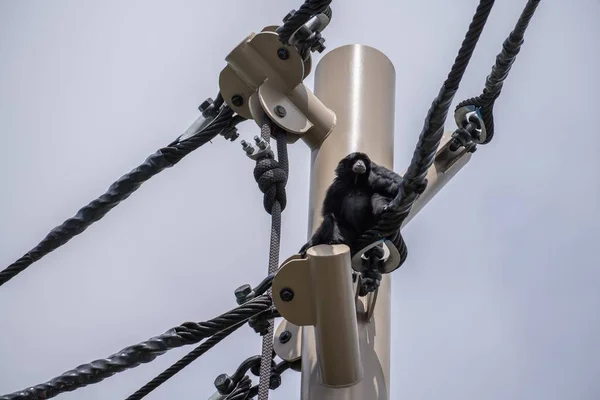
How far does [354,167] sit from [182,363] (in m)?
1.00

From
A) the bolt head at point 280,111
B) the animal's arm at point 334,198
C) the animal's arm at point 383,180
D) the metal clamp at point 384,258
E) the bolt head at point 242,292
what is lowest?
the bolt head at point 242,292

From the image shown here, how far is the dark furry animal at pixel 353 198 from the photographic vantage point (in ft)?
8.96

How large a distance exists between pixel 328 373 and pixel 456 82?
0.91m

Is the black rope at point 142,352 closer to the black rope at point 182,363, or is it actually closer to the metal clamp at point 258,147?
the black rope at point 182,363

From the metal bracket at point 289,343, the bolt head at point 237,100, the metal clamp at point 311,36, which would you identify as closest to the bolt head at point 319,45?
the metal clamp at point 311,36

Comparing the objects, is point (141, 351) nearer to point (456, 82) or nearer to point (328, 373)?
point (328, 373)

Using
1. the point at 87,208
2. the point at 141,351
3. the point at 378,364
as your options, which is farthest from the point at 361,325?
the point at 87,208

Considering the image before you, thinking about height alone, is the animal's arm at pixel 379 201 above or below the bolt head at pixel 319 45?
below

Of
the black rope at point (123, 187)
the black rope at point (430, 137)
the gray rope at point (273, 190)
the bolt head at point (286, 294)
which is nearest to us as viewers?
the black rope at point (430, 137)

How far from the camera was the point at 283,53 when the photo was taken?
282 cm

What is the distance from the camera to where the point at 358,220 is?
2.82 m

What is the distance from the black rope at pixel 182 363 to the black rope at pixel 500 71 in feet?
3.55

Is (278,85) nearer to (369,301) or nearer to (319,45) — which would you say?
(319,45)

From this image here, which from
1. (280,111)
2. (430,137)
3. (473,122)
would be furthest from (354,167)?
(430,137)
